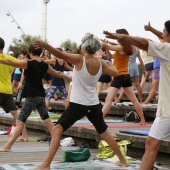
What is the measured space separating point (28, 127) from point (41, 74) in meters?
4.33

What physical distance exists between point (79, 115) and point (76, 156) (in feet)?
3.52

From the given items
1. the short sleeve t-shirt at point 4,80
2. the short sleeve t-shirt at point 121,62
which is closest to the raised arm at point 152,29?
the short sleeve t-shirt at point 121,62

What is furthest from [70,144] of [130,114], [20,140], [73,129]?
[130,114]

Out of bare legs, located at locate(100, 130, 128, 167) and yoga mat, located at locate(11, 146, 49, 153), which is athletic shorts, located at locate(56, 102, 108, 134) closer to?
bare legs, located at locate(100, 130, 128, 167)

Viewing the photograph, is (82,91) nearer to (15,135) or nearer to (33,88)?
(33,88)

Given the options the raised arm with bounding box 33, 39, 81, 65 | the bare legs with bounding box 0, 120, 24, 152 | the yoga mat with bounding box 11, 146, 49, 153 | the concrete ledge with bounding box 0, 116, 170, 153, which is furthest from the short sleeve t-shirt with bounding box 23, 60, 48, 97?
the raised arm with bounding box 33, 39, 81, 65

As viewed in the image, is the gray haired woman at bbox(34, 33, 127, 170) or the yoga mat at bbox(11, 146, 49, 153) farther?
the yoga mat at bbox(11, 146, 49, 153)

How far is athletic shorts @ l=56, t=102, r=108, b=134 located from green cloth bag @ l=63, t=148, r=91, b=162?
85 cm

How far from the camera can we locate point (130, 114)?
12852 mm

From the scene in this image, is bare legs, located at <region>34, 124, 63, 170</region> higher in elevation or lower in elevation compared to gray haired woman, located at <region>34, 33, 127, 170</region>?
lower

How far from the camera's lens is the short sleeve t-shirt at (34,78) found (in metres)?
9.38

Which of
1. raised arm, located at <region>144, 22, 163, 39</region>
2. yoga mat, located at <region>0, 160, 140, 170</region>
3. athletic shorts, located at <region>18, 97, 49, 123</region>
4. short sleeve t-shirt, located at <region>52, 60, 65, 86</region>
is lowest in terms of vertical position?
yoga mat, located at <region>0, 160, 140, 170</region>

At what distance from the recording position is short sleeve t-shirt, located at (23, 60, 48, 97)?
30.8ft

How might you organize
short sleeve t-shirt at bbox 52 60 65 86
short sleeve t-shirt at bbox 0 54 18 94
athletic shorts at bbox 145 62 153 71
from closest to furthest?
short sleeve t-shirt at bbox 0 54 18 94 → short sleeve t-shirt at bbox 52 60 65 86 → athletic shorts at bbox 145 62 153 71
